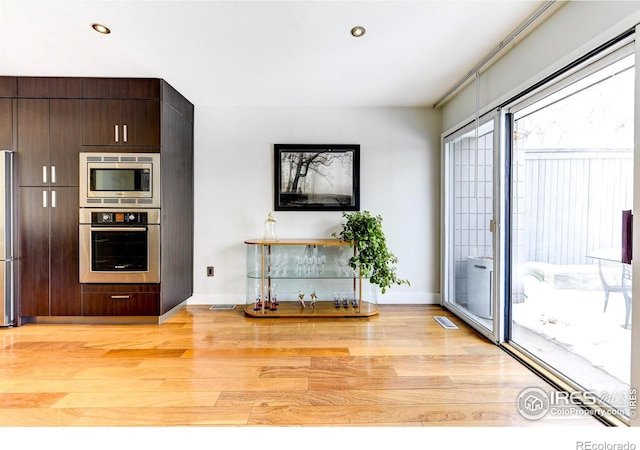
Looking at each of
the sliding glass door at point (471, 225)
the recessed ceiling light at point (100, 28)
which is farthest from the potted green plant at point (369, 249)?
the recessed ceiling light at point (100, 28)

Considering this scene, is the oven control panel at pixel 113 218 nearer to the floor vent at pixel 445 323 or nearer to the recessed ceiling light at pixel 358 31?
the recessed ceiling light at pixel 358 31

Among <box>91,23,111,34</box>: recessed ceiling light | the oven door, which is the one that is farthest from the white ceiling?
the oven door

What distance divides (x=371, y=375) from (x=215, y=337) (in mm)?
1379

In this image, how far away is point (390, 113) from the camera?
148 inches

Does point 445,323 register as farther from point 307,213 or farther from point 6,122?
point 6,122

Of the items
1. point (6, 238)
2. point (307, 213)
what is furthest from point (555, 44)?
point (6, 238)

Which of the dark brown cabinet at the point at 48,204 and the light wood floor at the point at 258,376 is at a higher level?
the dark brown cabinet at the point at 48,204

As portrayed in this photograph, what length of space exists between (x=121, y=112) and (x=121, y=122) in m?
0.09

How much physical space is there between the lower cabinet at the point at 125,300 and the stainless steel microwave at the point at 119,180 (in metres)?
0.77

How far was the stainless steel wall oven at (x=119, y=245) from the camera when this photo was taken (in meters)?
3.03

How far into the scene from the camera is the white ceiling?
6.61ft

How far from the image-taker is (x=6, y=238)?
295 centimetres

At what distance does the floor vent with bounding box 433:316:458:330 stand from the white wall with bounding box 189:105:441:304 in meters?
0.51
